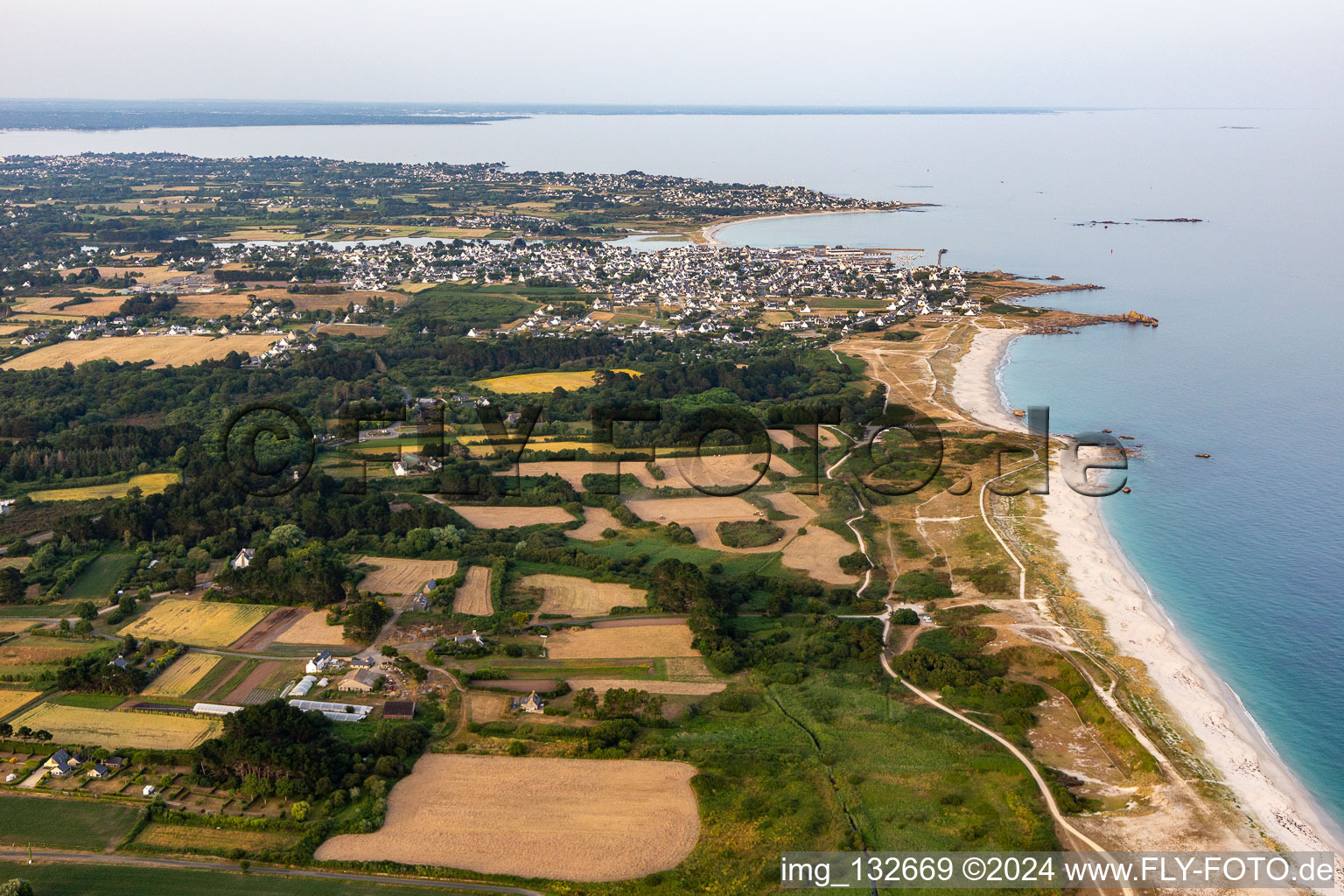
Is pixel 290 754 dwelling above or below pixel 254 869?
above

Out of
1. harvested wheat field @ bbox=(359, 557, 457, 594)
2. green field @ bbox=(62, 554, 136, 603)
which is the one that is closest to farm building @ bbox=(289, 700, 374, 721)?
harvested wheat field @ bbox=(359, 557, 457, 594)

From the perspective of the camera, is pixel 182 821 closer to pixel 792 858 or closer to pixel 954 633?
pixel 792 858

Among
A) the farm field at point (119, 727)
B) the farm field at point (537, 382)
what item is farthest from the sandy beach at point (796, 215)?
the farm field at point (119, 727)

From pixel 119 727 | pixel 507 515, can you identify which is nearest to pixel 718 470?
pixel 507 515

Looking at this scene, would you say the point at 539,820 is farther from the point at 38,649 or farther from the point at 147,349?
the point at 147,349

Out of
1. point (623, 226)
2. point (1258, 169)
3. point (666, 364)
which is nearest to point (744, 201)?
point (623, 226)

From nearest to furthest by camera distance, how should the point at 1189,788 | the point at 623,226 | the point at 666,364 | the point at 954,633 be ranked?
the point at 1189,788 < the point at 954,633 < the point at 666,364 < the point at 623,226
